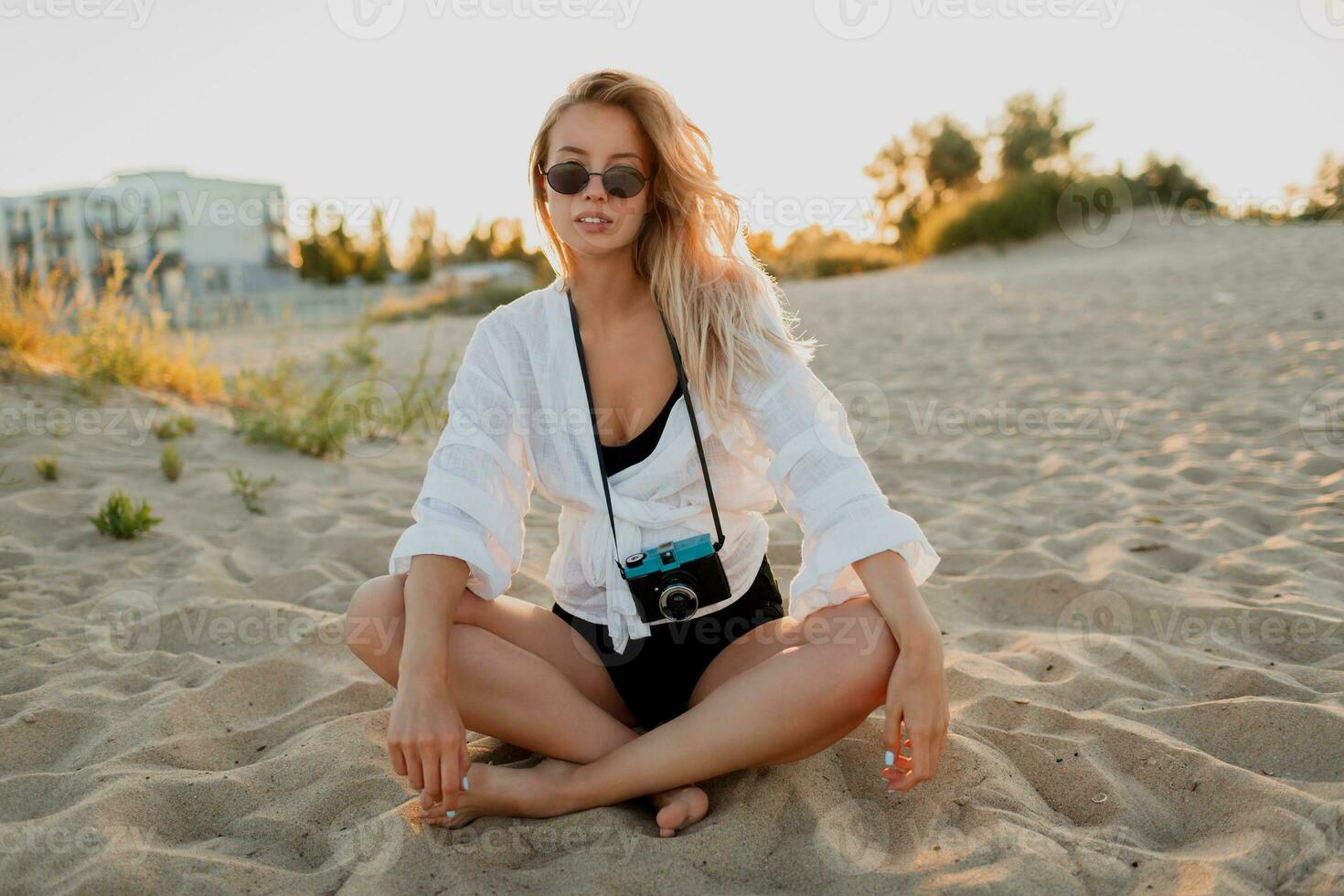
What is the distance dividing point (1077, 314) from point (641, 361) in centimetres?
737

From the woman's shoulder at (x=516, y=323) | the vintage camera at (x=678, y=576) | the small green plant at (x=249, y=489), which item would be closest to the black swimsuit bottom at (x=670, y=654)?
the vintage camera at (x=678, y=576)

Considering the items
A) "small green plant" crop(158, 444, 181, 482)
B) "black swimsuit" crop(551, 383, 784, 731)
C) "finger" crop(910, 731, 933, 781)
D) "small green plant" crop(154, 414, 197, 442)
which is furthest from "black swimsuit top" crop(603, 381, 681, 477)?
"small green plant" crop(154, 414, 197, 442)

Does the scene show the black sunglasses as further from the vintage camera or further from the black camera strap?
the vintage camera

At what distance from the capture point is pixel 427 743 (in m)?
1.61

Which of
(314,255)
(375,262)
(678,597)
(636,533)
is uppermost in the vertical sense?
(314,255)

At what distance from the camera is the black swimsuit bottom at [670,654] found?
2.02 meters

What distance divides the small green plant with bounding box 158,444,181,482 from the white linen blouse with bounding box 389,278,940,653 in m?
2.44

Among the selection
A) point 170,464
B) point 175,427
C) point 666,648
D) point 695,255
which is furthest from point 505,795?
point 175,427

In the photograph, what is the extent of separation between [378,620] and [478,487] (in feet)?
1.05

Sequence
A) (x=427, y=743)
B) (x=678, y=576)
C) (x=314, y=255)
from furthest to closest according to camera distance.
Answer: (x=314, y=255) → (x=678, y=576) → (x=427, y=743)

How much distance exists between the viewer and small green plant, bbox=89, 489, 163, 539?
10.6 ft

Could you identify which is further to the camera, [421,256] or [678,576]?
[421,256]

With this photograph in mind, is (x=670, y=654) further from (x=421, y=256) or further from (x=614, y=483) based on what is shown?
(x=421, y=256)

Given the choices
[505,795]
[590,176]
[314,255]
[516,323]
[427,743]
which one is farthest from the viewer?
[314,255]
